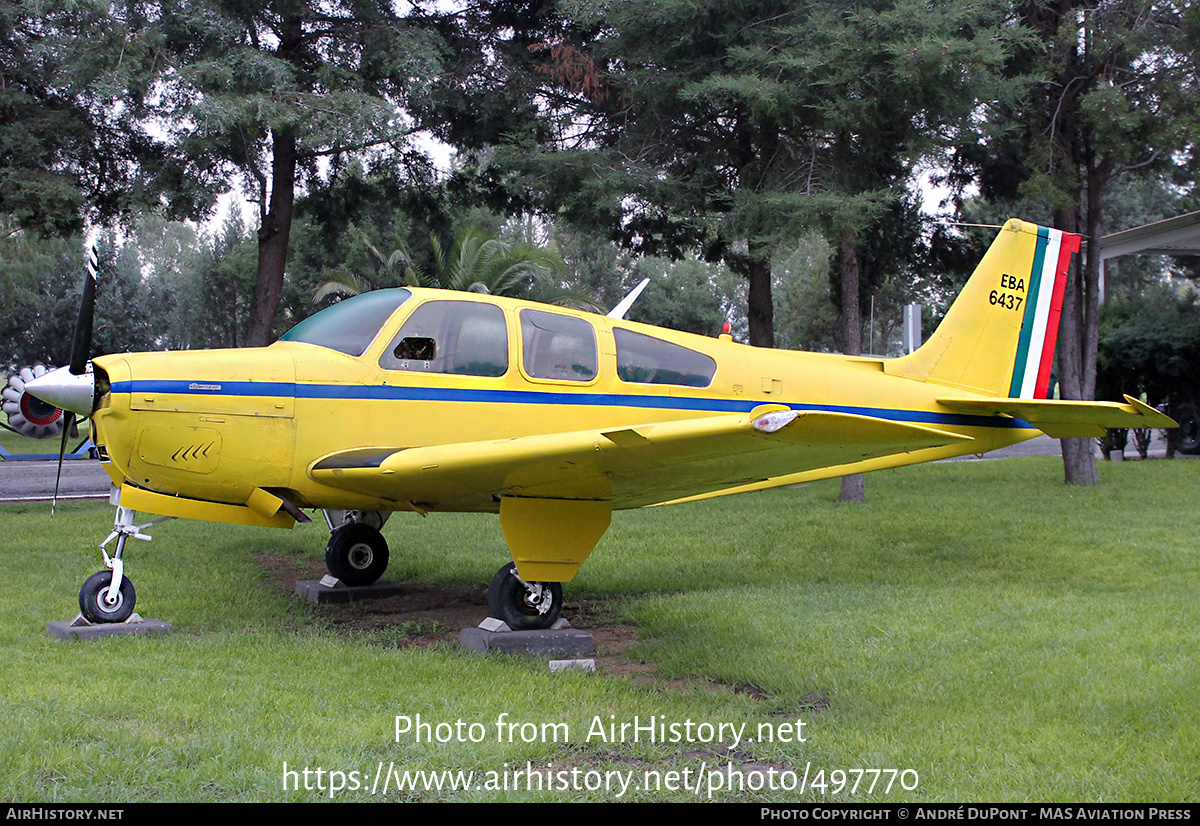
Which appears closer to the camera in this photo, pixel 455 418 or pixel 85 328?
pixel 85 328

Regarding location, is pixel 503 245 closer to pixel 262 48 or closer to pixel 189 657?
pixel 262 48

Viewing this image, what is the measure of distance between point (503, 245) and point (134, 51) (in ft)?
33.0

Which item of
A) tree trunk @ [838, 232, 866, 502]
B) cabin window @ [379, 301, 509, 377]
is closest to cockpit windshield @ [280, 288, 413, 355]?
cabin window @ [379, 301, 509, 377]

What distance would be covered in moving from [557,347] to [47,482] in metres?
15.1

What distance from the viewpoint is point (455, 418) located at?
21.5 feet

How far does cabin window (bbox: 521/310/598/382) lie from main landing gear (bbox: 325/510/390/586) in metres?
2.32

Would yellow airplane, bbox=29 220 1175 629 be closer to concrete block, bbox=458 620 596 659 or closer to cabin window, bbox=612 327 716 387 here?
cabin window, bbox=612 327 716 387

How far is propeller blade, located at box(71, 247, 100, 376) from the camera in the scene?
6273mm

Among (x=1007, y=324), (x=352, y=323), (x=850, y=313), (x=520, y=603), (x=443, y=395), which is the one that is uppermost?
(x=850, y=313)

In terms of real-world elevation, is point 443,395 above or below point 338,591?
above

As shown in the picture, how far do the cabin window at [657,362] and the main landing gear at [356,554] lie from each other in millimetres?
2648

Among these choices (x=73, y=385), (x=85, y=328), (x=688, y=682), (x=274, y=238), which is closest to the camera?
(x=688, y=682)

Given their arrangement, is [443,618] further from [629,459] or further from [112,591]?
[629,459]

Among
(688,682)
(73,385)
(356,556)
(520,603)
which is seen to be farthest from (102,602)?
(688,682)
